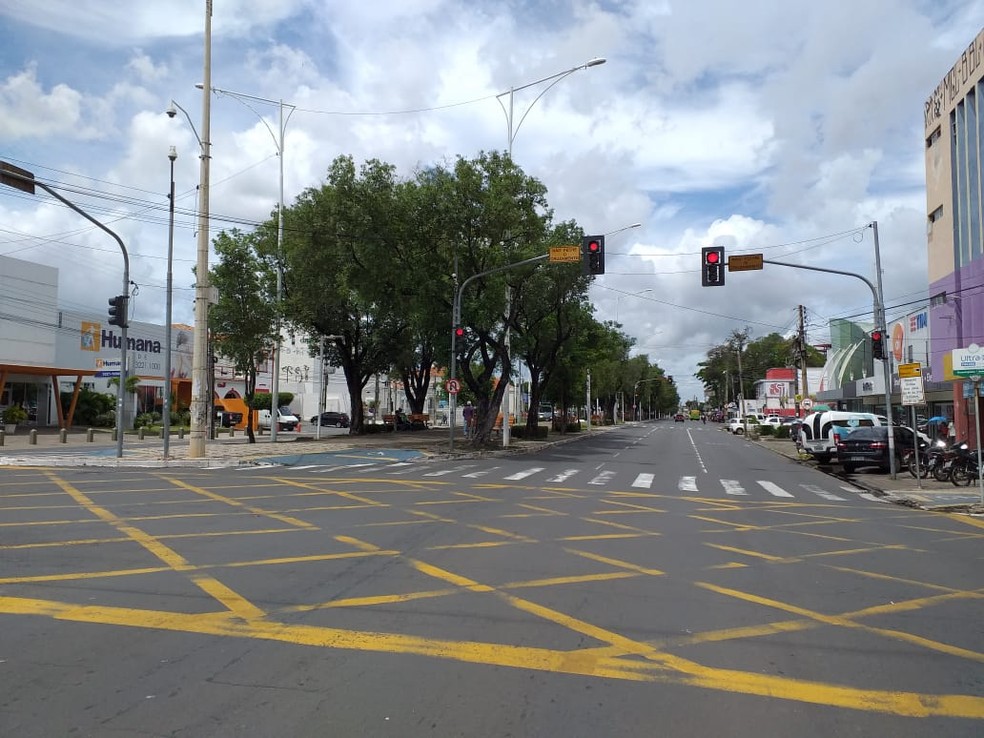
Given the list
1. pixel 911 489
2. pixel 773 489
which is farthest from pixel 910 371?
pixel 773 489

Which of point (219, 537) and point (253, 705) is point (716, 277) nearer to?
point (219, 537)

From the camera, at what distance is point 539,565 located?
8.90m

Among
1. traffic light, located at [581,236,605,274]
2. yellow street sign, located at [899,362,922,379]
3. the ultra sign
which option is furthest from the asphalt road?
traffic light, located at [581,236,605,274]

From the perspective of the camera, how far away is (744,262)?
21.9 metres

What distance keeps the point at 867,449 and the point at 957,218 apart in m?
11.5

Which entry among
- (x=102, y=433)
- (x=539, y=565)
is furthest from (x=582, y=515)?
(x=102, y=433)

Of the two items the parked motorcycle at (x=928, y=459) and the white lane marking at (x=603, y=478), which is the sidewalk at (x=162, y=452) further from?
the parked motorcycle at (x=928, y=459)

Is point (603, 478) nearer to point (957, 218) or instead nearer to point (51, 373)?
point (957, 218)

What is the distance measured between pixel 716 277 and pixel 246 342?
22771 millimetres

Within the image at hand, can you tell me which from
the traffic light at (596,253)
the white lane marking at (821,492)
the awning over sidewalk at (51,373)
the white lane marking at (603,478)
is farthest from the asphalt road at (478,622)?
the awning over sidewalk at (51,373)

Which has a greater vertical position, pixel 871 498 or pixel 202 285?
pixel 202 285

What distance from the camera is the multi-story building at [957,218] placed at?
1093 inches

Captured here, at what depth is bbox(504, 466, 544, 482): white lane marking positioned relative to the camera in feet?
68.1

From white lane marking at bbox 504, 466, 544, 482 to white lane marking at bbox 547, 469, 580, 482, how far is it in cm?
78
